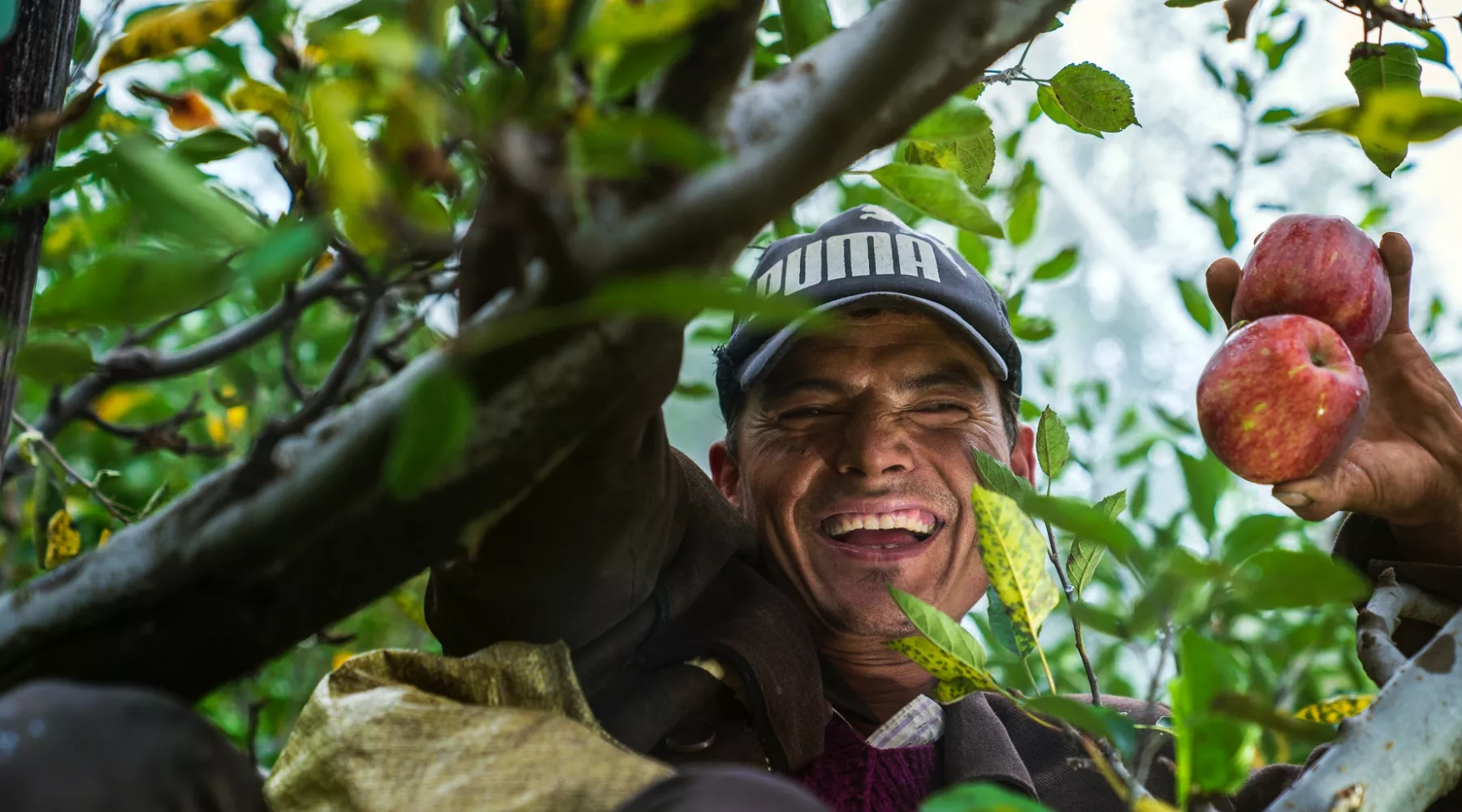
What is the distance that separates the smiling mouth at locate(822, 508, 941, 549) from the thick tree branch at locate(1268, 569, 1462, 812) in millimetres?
686

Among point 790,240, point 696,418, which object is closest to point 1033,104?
point 790,240

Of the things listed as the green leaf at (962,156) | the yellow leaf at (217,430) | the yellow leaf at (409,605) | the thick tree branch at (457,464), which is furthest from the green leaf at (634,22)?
the yellow leaf at (217,430)

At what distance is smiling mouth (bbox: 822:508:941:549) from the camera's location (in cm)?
169

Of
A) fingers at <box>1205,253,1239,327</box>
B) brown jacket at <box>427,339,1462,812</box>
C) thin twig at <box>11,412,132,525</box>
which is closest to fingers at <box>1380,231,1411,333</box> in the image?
fingers at <box>1205,253,1239,327</box>

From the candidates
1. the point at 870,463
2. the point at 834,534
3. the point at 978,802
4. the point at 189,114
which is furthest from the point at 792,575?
the point at 978,802

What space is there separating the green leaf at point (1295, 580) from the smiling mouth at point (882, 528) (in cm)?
93

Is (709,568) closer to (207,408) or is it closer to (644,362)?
(644,362)

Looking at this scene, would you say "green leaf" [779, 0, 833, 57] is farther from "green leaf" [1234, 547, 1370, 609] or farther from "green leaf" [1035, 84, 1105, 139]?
"green leaf" [1234, 547, 1370, 609]

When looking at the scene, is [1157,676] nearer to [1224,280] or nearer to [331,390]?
[331,390]

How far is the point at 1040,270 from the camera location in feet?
7.19

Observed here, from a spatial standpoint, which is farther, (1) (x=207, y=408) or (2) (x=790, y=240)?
(1) (x=207, y=408)

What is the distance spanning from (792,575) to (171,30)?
1.10 m

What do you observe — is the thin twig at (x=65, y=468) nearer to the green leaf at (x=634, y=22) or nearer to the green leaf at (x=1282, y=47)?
the green leaf at (x=634, y=22)

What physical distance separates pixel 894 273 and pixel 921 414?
0.68ft
